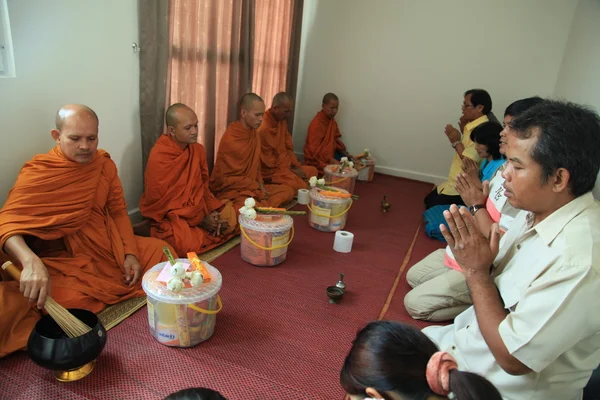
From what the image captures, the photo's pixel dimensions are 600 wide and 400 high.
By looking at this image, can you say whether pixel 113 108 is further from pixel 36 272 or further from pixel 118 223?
pixel 36 272

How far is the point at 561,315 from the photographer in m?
1.34

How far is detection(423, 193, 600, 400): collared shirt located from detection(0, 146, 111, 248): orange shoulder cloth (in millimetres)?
2395

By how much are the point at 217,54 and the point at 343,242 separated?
2417mm

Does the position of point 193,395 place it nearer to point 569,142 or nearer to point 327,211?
point 569,142

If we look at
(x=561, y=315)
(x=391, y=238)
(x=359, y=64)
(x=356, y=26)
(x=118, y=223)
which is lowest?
(x=391, y=238)

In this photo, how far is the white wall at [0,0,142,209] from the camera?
2.58 metres

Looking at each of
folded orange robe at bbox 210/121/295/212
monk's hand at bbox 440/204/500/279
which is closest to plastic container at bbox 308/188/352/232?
folded orange robe at bbox 210/121/295/212

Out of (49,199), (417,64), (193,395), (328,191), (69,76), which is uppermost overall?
(417,64)

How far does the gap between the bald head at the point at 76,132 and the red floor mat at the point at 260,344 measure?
109cm

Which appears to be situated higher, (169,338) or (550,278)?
(550,278)

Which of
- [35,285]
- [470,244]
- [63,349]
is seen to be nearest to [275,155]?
[35,285]

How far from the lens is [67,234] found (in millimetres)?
2578

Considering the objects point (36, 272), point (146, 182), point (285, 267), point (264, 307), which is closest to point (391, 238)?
point (285, 267)

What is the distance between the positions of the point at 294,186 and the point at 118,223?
2707mm
